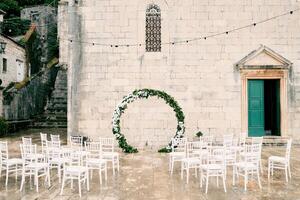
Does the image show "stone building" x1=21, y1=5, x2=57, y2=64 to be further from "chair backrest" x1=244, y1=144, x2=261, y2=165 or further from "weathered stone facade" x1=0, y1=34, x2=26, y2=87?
"chair backrest" x1=244, y1=144, x2=261, y2=165

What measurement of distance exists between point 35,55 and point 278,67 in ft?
60.7

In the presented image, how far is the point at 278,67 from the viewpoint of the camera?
1337 centimetres

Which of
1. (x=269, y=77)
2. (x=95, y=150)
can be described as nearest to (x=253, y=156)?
(x=95, y=150)

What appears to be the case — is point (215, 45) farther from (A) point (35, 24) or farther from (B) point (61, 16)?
(A) point (35, 24)

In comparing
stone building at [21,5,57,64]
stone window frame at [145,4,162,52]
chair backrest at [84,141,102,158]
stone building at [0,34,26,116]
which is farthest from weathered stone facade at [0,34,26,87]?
chair backrest at [84,141,102,158]

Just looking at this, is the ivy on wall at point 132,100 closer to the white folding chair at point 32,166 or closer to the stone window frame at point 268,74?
the stone window frame at point 268,74

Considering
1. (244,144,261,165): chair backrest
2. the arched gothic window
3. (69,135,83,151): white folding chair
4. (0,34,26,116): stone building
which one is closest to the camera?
(244,144,261,165): chair backrest

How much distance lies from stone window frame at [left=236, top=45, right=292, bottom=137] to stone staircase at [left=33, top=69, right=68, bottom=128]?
1105 cm

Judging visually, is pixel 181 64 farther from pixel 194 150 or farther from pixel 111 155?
pixel 111 155

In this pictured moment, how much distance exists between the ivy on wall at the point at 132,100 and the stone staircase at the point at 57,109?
8.43 meters

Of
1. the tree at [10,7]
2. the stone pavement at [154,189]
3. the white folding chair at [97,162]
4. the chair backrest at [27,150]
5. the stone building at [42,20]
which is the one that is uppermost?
the tree at [10,7]

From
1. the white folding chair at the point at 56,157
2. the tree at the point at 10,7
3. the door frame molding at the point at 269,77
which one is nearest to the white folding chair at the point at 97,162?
the white folding chair at the point at 56,157

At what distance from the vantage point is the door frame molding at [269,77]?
43.7ft

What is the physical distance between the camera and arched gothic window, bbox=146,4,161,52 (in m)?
13.5
